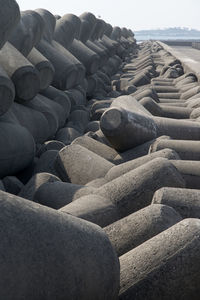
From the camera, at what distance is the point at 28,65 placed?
17.2ft

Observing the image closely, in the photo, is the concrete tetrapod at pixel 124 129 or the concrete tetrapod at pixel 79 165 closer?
the concrete tetrapod at pixel 79 165

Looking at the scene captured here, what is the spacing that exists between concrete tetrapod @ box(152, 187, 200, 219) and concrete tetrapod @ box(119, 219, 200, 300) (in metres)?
0.59

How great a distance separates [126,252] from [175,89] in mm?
7822

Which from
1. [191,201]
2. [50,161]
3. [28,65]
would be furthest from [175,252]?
[28,65]

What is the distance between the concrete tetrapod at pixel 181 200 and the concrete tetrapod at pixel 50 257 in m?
0.92

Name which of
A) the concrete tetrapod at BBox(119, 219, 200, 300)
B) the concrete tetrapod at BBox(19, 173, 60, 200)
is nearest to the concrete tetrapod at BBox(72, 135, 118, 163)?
the concrete tetrapod at BBox(19, 173, 60, 200)

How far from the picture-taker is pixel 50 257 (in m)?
1.56

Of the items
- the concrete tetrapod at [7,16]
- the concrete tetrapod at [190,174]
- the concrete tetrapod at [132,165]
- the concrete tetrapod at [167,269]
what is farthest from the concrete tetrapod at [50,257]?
the concrete tetrapod at [7,16]

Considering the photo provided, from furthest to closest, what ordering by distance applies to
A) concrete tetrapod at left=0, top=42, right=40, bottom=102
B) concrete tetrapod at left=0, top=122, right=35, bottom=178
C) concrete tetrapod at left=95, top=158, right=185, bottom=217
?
concrete tetrapod at left=0, top=42, right=40, bottom=102 < concrete tetrapod at left=0, top=122, right=35, bottom=178 < concrete tetrapod at left=95, top=158, right=185, bottom=217

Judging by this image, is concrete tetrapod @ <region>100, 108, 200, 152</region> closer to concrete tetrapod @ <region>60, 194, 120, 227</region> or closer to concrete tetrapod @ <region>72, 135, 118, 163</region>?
concrete tetrapod @ <region>72, 135, 118, 163</region>

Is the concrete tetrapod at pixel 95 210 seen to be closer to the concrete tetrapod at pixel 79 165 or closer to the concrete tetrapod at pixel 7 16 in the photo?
the concrete tetrapod at pixel 79 165

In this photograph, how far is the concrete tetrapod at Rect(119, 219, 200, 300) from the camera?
6.32 feet

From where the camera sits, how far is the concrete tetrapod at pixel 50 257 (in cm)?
148

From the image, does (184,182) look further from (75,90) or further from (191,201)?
(75,90)
